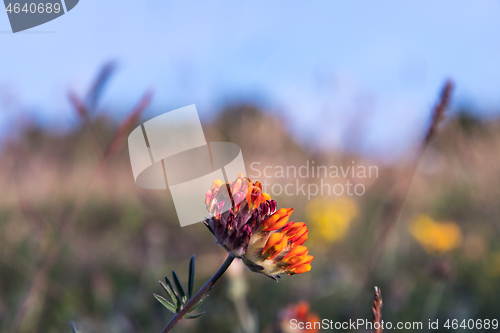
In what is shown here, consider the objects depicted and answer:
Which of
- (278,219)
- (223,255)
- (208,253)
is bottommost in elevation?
(208,253)

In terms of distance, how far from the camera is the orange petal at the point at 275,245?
0.85m

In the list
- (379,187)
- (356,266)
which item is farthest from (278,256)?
(379,187)

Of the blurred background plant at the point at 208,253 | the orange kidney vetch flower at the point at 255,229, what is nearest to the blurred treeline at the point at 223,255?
the blurred background plant at the point at 208,253

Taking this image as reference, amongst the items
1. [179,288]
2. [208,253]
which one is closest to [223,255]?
[179,288]

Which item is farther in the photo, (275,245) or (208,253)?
(208,253)

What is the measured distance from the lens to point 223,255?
1851 mm

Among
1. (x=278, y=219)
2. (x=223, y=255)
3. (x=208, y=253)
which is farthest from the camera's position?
(x=208, y=253)

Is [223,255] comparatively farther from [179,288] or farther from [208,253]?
[208,253]

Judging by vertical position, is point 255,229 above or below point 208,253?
above

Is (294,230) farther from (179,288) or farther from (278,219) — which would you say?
(179,288)

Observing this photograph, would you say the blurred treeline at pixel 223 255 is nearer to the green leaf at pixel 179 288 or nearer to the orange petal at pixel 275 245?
the green leaf at pixel 179 288

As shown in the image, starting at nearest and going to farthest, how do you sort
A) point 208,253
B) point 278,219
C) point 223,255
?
1. point 278,219
2. point 223,255
3. point 208,253

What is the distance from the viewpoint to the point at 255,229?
34.6 inches

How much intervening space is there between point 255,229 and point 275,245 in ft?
0.20
